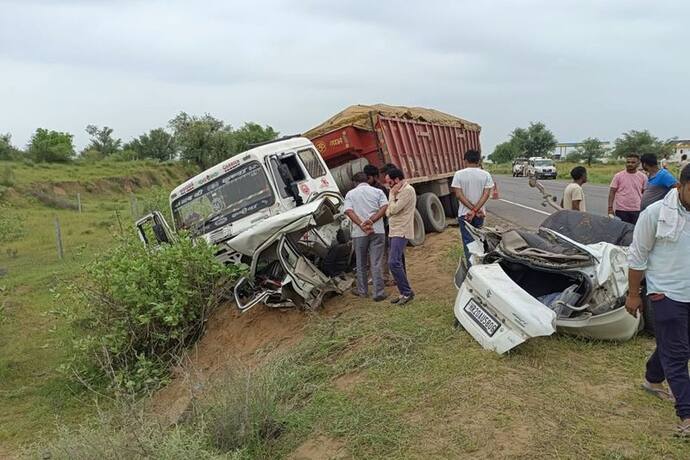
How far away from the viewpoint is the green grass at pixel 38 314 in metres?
6.62

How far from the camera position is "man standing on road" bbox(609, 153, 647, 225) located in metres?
7.29

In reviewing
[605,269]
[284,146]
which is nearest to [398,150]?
[284,146]

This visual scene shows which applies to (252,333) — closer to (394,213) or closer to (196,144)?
(394,213)

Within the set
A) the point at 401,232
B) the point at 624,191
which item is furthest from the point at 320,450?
the point at 624,191

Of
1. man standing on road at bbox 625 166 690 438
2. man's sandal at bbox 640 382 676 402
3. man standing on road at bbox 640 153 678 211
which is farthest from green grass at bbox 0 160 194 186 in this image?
man standing on road at bbox 625 166 690 438

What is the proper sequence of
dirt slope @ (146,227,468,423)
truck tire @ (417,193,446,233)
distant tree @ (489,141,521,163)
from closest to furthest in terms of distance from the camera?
dirt slope @ (146,227,468,423), truck tire @ (417,193,446,233), distant tree @ (489,141,521,163)

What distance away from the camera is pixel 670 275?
11.0ft

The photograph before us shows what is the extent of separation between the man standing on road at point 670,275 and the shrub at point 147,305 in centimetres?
437

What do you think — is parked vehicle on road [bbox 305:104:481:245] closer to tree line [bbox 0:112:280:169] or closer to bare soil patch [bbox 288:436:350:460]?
bare soil patch [bbox 288:436:350:460]

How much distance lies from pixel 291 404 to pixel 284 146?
14.5 ft

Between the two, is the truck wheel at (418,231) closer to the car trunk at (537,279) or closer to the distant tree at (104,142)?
the car trunk at (537,279)

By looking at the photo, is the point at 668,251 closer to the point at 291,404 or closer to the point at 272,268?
the point at 291,404

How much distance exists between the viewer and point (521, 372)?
4168 mm

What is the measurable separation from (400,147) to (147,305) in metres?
5.84
